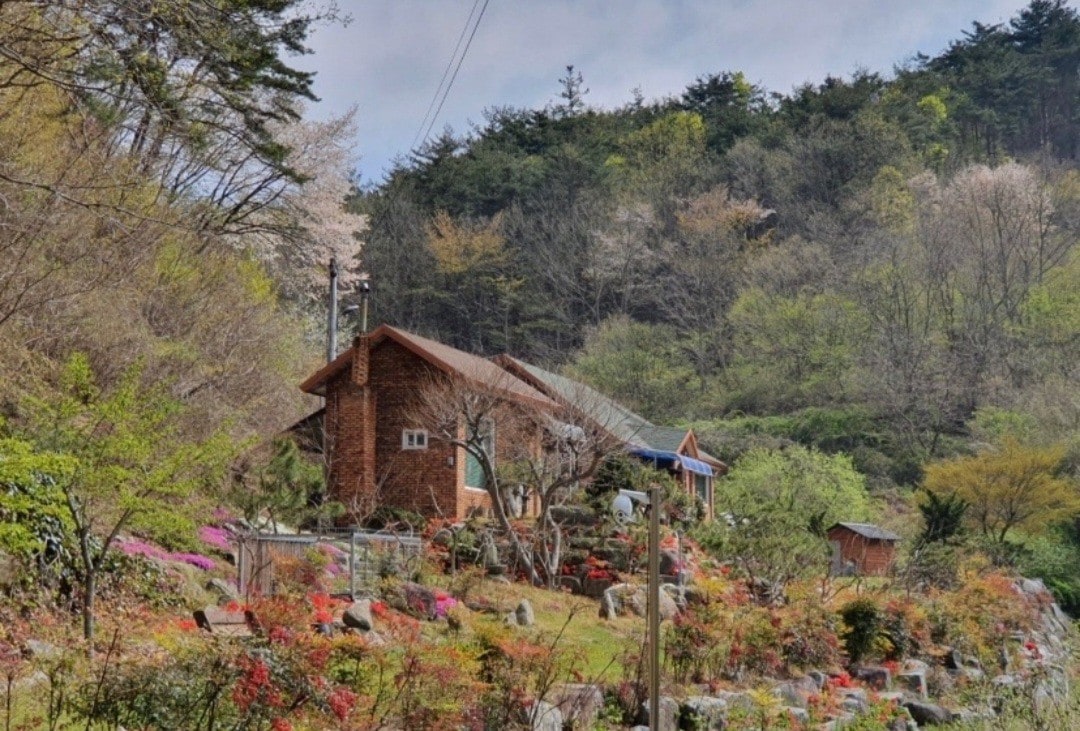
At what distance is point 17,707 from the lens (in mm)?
7426

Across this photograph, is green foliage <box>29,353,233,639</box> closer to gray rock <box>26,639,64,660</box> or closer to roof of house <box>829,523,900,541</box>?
gray rock <box>26,639,64,660</box>

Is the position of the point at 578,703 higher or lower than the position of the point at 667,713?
higher

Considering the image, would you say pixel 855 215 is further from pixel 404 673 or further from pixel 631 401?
pixel 404 673

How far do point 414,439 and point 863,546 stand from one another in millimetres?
12162

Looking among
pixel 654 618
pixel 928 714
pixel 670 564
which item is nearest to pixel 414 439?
pixel 670 564

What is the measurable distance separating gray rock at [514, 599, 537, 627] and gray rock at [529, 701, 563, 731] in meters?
5.27

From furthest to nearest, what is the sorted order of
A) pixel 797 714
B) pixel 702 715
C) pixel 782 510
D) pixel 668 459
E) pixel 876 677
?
pixel 668 459 < pixel 782 510 < pixel 876 677 < pixel 797 714 < pixel 702 715

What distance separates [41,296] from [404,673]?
Result: 30.0 feet

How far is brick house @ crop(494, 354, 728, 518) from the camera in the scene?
2489cm

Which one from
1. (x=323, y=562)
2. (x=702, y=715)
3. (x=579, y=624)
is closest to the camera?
(x=702, y=715)

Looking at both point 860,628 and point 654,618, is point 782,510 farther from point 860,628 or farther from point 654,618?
point 654,618

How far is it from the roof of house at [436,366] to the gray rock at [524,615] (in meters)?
7.47

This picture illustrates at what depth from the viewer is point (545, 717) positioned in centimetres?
917

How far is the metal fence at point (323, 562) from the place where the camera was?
14000mm
